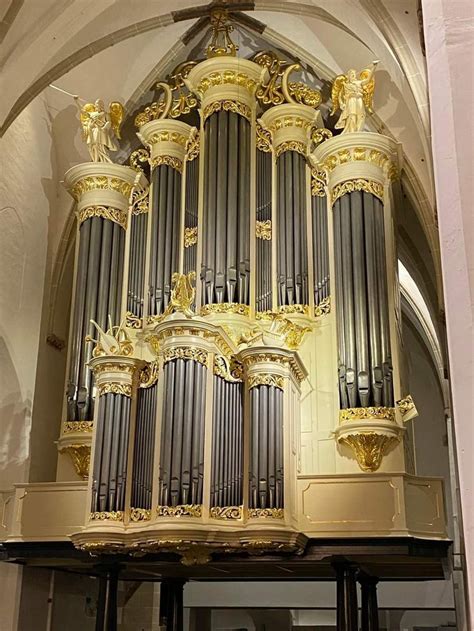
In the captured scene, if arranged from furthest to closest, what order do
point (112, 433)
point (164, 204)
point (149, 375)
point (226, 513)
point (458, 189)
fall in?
point (164, 204) < point (149, 375) < point (112, 433) < point (226, 513) < point (458, 189)

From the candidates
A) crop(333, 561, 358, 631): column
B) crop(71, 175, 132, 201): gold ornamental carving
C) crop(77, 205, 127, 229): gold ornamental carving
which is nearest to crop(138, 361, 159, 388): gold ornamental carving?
crop(77, 205, 127, 229): gold ornamental carving

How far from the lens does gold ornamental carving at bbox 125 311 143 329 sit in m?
9.98

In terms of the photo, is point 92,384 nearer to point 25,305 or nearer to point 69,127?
point 25,305

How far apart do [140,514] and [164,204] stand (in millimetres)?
3931

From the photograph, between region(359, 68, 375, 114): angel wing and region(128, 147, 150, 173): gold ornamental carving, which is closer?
region(359, 68, 375, 114): angel wing

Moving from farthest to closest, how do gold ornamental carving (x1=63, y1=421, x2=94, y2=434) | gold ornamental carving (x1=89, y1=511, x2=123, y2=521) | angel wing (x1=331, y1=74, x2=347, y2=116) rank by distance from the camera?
angel wing (x1=331, y1=74, x2=347, y2=116) < gold ornamental carving (x1=63, y1=421, x2=94, y2=434) < gold ornamental carving (x1=89, y1=511, x2=123, y2=521)

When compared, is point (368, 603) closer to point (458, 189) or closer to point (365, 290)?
point (365, 290)

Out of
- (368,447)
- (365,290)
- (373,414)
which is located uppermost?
(365,290)

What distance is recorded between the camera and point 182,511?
7.89m

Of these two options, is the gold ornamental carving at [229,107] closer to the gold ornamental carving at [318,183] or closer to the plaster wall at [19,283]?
the gold ornamental carving at [318,183]

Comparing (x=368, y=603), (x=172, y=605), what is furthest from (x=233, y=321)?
(x=172, y=605)

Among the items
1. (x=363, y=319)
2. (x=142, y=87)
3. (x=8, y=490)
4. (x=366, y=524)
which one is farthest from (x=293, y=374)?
(x=142, y=87)

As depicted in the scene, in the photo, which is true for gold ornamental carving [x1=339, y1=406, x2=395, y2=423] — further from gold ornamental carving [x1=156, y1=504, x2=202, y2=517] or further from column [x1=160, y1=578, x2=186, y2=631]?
column [x1=160, y1=578, x2=186, y2=631]

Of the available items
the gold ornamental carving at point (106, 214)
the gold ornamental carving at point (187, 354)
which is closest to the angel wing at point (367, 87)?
the gold ornamental carving at point (106, 214)
